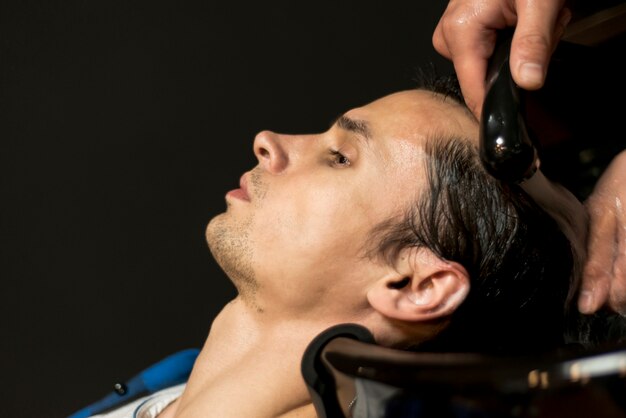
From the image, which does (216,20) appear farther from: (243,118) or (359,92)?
(359,92)

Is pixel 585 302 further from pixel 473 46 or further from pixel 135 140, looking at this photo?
pixel 135 140

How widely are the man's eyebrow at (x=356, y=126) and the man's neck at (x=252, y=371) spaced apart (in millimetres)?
266

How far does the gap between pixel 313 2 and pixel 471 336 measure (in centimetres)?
102

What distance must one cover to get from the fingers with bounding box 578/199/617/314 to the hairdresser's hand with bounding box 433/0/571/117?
224 mm

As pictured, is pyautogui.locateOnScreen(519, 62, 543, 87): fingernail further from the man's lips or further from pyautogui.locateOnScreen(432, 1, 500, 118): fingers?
the man's lips

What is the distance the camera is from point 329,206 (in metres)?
1.03

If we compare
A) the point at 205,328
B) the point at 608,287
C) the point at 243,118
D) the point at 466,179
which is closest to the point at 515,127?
the point at 466,179

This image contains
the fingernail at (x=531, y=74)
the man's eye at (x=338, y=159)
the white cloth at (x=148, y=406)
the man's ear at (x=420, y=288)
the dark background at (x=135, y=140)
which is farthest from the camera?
the dark background at (x=135, y=140)

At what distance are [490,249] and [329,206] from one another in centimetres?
21

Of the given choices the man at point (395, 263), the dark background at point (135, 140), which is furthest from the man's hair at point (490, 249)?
the dark background at point (135, 140)

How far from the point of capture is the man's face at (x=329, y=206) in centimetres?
101

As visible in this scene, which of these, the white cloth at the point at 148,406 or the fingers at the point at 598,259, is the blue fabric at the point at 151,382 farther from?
the fingers at the point at 598,259

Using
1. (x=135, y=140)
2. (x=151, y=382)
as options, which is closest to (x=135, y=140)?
(x=135, y=140)

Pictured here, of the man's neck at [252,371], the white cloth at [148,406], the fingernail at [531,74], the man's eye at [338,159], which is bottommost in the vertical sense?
the white cloth at [148,406]
